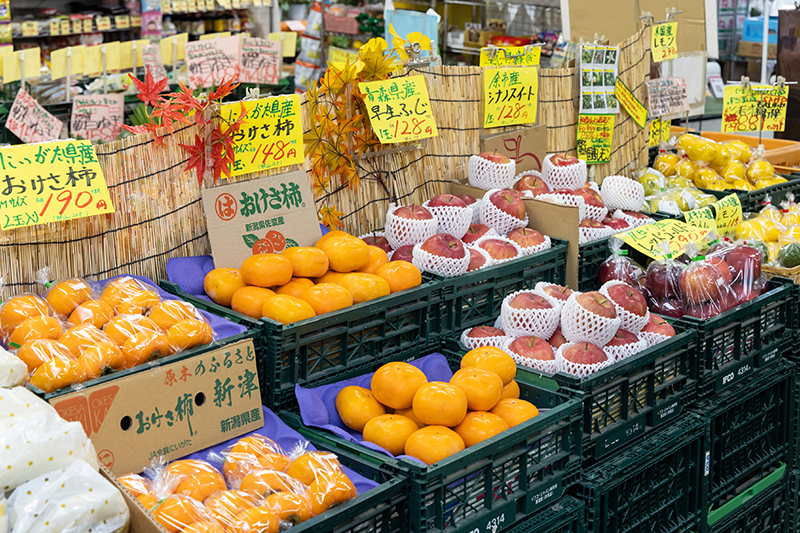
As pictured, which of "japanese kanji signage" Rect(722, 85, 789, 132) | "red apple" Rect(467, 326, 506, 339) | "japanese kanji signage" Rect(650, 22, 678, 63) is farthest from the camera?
"japanese kanji signage" Rect(722, 85, 789, 132)

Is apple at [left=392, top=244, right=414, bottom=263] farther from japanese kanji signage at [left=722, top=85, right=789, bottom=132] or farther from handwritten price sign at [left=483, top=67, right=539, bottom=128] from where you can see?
japanese kanji signage at [left=722, top=85, right=789, bottom=132]

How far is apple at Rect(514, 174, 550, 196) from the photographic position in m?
2.97

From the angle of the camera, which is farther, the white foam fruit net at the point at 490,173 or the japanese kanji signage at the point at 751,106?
the japanese kanji signage at the point at 751,106

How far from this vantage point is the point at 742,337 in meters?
2.64

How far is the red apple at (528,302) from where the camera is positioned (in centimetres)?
233

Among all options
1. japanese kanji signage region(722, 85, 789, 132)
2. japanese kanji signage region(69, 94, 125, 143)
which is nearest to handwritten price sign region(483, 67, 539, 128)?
japanese kanji signage region(722, 85, 789, 132)

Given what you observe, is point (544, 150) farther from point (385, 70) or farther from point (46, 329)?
point (46, 329)

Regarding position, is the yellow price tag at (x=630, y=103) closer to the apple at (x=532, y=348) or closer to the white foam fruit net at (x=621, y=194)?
the white foam fruit net at (x=621, y=194)

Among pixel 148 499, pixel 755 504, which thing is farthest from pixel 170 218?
pixel 755 504

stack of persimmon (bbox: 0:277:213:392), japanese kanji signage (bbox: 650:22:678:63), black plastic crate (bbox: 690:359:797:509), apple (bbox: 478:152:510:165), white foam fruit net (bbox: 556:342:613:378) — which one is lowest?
black plastic crate (bbox: 690:359:797:509)

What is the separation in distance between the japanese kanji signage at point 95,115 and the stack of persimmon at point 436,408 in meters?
3.64

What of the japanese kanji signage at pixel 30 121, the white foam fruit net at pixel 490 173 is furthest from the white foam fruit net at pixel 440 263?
the japanese kanji signage at pixel 30 121

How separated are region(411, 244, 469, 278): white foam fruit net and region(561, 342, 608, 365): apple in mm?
396

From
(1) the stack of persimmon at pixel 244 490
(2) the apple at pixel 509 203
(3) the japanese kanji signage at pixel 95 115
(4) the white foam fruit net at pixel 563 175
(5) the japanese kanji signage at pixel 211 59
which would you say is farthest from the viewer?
(5) the japanese kanji signage at pixel 211 59
